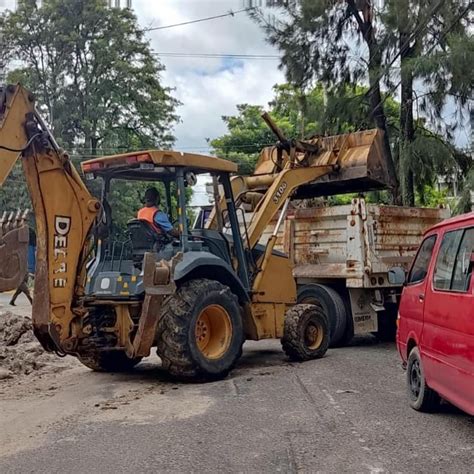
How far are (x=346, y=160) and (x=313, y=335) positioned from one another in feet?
9.92

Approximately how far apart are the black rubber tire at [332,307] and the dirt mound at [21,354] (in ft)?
13.4

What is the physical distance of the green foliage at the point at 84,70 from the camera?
98.9 feet

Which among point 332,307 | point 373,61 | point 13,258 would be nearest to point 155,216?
point 13,258

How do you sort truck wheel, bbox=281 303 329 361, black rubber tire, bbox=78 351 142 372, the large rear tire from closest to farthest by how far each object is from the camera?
black rubber tire, bbox=78 351 142 372, truck wheel, bbox=281 303 329 361, the large rear tire

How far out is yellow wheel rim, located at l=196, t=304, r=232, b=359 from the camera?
841cm

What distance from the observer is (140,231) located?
864 centimetres

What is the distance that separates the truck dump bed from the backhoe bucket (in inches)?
19.6

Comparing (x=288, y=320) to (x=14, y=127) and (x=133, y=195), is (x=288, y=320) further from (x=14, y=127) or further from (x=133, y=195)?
(x=133, y=195)

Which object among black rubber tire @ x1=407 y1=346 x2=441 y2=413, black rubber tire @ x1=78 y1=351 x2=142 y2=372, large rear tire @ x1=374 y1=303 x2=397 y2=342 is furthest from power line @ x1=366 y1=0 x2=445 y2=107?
black rubber tire @ x1=78 y1=351 x2=142 y2=372

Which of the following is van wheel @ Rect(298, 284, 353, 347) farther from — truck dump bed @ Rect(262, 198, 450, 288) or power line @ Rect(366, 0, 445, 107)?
power line @ Rect(366, 0, 445, 107)

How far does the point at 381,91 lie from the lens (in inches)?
548

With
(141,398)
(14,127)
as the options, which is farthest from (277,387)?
(14,127)

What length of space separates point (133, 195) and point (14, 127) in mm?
8487

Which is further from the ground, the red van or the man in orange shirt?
the man in orange shirt
